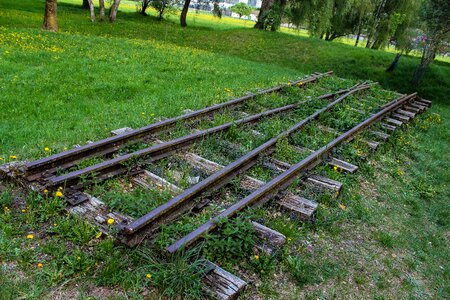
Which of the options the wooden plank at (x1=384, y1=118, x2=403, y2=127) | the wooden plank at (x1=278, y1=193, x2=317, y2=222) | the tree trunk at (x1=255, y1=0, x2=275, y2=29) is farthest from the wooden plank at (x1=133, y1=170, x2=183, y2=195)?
the tree trunk at (x1=255, y1=0, x2=275, y2=29)

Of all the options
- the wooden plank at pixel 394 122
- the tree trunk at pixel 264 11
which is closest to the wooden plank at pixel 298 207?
the wooden plank at pixel 394 122

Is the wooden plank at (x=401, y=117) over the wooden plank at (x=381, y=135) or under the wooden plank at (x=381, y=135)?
over

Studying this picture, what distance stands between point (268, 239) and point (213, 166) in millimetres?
1740

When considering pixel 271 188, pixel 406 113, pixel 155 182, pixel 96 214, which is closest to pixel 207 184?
pixel 155 182

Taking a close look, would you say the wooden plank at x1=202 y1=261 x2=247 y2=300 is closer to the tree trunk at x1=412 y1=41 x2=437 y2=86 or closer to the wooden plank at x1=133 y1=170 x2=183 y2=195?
the wooden plank at x1=133 y1=170 x2=183 y2=195

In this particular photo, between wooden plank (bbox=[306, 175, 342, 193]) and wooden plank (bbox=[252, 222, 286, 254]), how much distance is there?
164cm

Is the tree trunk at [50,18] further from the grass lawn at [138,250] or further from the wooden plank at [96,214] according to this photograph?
the wooden plank at [96,214]

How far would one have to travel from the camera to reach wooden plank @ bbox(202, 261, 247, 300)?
3.41m

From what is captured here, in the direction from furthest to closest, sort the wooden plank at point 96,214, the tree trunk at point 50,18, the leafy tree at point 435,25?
1. the tree trunk at point 50,18
2. the leafy tree at point 435,25
3. the wooden plank at point 96,214

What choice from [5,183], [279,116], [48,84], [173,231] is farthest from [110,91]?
[173,231]

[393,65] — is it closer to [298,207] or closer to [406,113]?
[406,113]

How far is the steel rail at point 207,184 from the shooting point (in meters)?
3.87

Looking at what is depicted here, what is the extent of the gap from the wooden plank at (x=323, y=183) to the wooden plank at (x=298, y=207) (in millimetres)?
671

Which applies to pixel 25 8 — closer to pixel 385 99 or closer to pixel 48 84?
pixel 48 84
